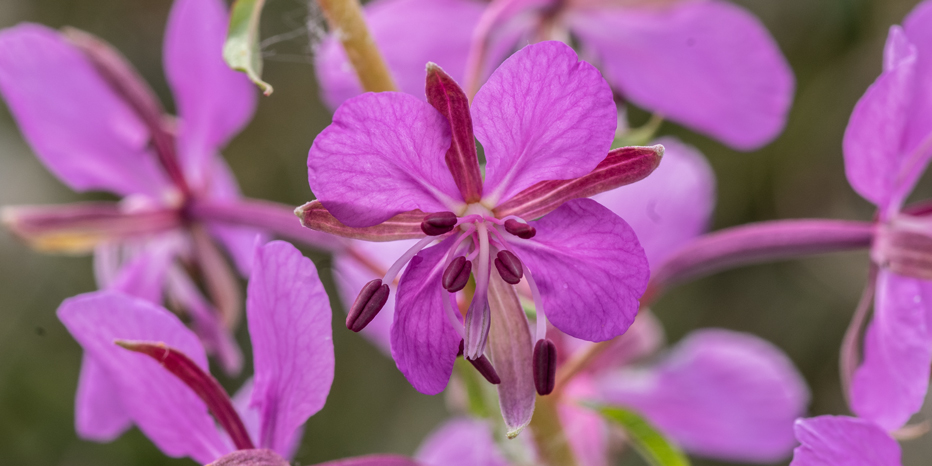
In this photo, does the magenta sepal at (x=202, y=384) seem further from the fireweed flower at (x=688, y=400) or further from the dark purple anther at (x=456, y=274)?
the fireweed flower at (x=688, y=400)

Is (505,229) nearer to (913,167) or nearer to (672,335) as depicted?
(913,167)

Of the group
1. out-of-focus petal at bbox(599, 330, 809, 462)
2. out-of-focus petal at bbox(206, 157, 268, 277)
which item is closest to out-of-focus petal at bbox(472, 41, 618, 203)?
out-of-focus petal at bbox(206, 157, 268, 277)

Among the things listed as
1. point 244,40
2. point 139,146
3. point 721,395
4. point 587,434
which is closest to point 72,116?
point 139,146

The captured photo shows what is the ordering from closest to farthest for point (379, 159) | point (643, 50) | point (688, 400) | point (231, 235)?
point (379, 159), point (643, 50), point (231, 235), point (688, 400)

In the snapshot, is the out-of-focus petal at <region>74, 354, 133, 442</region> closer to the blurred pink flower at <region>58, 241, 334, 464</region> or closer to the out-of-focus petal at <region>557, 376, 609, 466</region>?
the blurred pink flower at <region>58, 241, 334, 464</region>

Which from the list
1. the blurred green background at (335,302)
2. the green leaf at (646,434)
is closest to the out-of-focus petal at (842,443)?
the green leaf at (646,434)

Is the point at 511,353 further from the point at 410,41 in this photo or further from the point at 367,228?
the point at 410,41

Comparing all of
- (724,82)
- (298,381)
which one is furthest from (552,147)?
(724,82)
